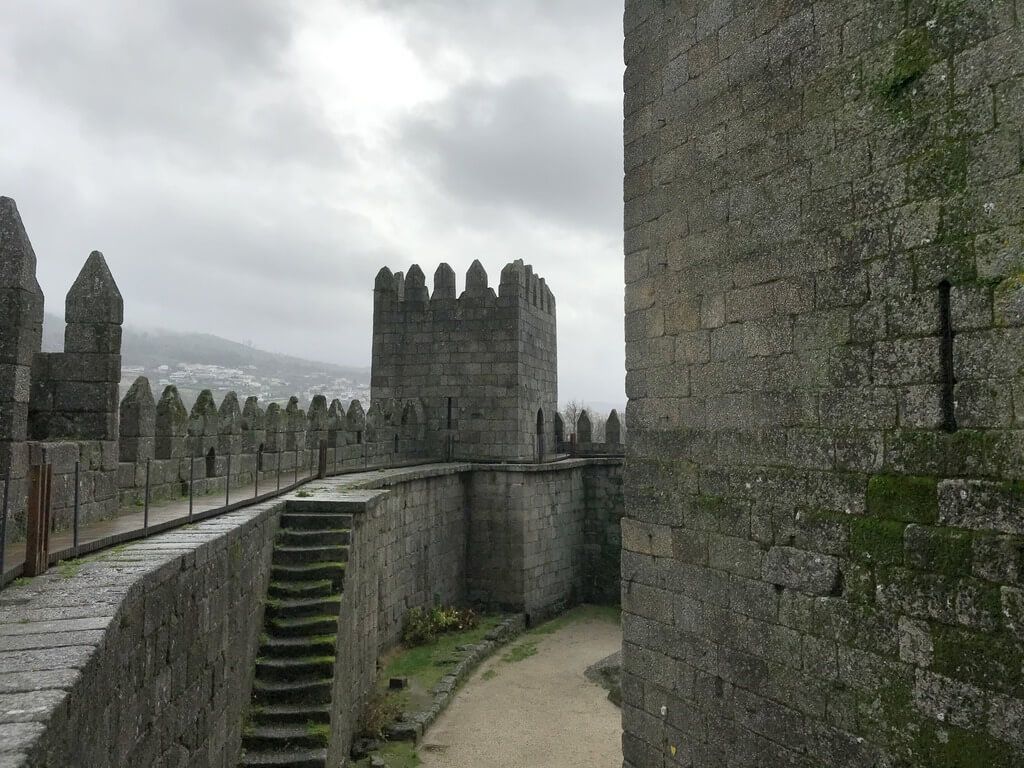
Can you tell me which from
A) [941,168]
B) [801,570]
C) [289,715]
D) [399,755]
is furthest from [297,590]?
[941,168]

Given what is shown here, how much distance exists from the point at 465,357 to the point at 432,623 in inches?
244

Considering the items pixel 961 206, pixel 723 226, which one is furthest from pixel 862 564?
pixel 723 226

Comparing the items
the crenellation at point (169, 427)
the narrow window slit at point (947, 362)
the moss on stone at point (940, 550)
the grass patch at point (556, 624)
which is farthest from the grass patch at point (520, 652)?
the narrow window slit at point (947, 362)

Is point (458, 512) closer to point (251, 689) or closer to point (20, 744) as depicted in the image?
point (251, 689)

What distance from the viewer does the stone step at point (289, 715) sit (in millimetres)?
7109

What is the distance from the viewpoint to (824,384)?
4.44 metres

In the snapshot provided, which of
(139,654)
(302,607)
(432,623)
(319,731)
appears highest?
(139,654)

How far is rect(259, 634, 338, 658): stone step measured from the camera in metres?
7.66

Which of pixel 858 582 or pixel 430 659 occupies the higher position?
pixel 858 582

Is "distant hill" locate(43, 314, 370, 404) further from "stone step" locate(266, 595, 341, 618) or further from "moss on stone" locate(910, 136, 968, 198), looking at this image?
"moss on stone" locate(910, 136, 968, 198)

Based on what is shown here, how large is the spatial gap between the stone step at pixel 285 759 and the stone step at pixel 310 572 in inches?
77.6

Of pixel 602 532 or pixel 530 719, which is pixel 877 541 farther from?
pixel 602 532

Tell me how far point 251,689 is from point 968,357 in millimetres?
6843

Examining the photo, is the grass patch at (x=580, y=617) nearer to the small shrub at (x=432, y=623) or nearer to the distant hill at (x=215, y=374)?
the small shrub at (x=432, y=623)
